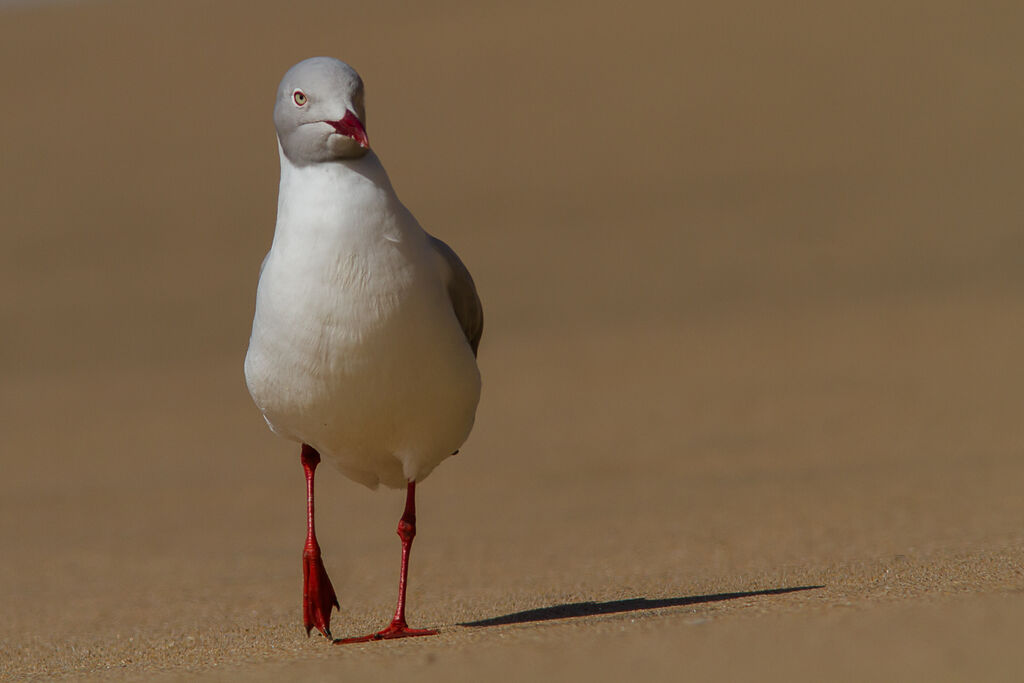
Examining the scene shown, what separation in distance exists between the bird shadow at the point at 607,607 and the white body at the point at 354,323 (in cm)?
118

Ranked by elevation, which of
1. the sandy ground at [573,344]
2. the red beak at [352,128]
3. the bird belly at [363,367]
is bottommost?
the sandy ground at [573,344]

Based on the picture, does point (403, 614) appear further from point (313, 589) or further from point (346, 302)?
point (346, 302)

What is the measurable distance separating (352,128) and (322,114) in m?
0.17

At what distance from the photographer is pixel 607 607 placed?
694 cm

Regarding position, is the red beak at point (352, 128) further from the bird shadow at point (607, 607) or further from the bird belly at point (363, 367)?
the bird shadow at point (607, 607)

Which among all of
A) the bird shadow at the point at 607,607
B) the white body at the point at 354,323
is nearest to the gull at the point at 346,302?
the white body at the point at 354,323

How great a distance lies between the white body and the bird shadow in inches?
46.3

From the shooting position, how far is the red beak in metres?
5.53

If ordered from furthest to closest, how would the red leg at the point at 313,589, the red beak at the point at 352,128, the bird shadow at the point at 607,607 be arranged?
1. the bird shadow at the point at 607,607
2. the red leg at the point at 313,589
3. the red beak at the point at 352,128

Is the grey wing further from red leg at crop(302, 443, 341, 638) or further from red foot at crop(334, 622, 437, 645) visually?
red foot at crop(334, 622, 437, 645)

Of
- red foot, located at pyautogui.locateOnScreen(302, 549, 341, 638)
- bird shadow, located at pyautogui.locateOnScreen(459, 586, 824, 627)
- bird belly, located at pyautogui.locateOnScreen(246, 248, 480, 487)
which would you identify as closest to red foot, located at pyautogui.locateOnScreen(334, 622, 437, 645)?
red foot, located at pyautogui.locateOnScreen(302, 549, 341, 638)

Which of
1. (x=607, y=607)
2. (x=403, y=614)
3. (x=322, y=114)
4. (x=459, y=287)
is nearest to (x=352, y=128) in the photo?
(x=322, y=114)

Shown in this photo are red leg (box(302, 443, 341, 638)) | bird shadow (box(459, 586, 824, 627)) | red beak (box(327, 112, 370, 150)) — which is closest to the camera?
red beak (box(327, 112, 370, 150))

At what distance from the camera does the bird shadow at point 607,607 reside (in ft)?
21.7
